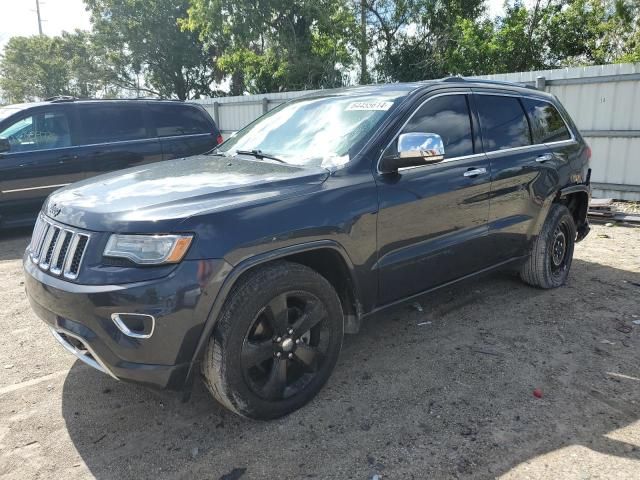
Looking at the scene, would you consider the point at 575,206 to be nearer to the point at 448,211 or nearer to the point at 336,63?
the point at 448,211

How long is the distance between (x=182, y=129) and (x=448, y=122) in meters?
5.60

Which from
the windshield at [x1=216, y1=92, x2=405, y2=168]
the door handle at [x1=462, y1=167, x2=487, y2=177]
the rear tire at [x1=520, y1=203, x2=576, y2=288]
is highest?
the windshield at [x1=216, y1=92, x2=405, y2=168]

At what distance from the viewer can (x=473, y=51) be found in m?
18.8

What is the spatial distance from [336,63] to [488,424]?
65.1 ft

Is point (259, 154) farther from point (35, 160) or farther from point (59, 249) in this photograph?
point (35, 160)

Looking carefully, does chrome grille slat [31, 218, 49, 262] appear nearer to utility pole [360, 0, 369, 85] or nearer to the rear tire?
the rear tire

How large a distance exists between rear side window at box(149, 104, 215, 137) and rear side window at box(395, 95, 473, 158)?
5.51 meters

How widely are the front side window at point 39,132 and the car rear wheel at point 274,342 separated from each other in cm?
581

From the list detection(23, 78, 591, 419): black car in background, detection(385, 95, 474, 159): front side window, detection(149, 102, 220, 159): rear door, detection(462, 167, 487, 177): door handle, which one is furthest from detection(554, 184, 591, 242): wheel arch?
detection(149, 102, 220, 159): rear door

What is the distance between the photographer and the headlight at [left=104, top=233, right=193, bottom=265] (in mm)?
2395

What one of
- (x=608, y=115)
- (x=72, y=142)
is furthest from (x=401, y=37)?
(x=72, y=142)

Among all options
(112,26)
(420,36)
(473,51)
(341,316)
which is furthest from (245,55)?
(341,316)

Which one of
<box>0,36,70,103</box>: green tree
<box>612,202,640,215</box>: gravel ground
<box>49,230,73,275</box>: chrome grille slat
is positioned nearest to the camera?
<box>49,230,73,275</box>: chrome grille slat

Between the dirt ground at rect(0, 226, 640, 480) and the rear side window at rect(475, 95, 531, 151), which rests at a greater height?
the rear side window at rect(475, 95, 531, 151)
